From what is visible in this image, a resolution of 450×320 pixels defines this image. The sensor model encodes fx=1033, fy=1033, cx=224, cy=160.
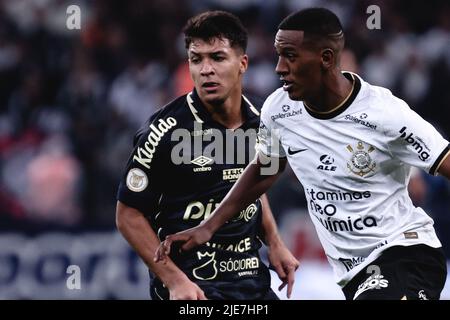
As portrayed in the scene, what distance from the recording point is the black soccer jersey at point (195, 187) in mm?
6184

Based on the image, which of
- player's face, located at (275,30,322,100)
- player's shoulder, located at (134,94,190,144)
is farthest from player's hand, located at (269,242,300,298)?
player's face, located at (275,30,322,100)

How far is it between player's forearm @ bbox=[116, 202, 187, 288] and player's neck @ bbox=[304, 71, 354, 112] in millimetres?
1278

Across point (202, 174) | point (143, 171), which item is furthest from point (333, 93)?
point (143, 171)

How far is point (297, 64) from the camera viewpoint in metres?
5.55

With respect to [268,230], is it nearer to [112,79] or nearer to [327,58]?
[327,58]

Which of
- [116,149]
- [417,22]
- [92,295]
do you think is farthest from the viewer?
[417,22]

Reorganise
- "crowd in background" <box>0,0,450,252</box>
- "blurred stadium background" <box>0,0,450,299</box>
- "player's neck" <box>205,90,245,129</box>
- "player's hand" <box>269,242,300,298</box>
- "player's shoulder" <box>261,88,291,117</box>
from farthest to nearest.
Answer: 1. "crowd in background" <box>0,0,450,252</box>
2. "blurred stadium background" <box>0,0,450,299</box>
3. "player's hand" <box>269,242,300,298</box>
4. "player's neck" <box>205,90,245,129</box>
5. "player's shoulder" <box>261,88,291,117</box>

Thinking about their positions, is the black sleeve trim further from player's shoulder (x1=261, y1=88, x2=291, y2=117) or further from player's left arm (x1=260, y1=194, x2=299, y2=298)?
player's left arm (x1=260, y1=194, x2=299, y2=298)

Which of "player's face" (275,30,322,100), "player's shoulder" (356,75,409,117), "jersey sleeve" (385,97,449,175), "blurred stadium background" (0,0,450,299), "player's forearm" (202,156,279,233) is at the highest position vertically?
"player's face" (275,30,322,100)

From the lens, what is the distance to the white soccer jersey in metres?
5.38

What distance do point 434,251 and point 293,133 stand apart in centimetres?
102

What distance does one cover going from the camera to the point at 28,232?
32.1 feet
